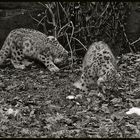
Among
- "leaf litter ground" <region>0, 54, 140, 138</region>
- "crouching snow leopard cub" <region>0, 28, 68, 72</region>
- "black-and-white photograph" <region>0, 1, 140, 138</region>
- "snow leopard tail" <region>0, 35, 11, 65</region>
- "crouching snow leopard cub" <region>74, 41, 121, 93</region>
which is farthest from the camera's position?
"snow leopard tail" <region>0, 35, 11, 65</region>

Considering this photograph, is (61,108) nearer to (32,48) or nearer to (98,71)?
(98,71)

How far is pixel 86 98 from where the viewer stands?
24.0 feet

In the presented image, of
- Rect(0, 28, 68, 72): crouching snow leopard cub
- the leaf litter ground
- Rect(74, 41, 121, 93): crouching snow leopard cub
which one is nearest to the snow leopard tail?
Rect(0, 28, 68, 72): crouching snow leopard cub

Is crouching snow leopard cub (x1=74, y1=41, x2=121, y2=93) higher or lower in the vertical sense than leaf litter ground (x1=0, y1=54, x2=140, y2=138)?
higher

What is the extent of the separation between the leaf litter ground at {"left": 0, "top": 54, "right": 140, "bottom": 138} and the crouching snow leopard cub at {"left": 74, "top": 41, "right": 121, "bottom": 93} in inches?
6.2

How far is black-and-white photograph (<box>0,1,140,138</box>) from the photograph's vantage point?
21.5ft

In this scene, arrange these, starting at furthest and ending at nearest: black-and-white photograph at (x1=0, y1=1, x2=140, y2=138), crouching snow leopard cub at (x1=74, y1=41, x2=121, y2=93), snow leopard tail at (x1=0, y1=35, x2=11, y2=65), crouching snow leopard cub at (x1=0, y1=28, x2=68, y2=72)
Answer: snow leopard tail at (x1=0, y1=35, x2=11, y2=65) → crouching snow leopard cub at (x1=0, y1=28, x2=68, y2=72) → crouching snow leopard cub at (x1=74, y1=41, x2=121, y2=93) → black-and-white photograph at (x1=0, y1=1, x2=140, y2=138)

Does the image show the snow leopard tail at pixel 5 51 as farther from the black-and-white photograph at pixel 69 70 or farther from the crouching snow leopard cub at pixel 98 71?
the crouching snow leopard cub at pixel 98 71

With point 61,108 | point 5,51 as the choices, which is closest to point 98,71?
point 61,108

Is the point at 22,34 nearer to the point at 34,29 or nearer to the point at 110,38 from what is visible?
the point at 34,29

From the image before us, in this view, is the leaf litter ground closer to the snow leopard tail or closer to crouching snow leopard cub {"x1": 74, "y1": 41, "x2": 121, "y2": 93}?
crouching snow leopard cub {"x1": 74, "y1": 41, "x2": 121, "y2": 93}

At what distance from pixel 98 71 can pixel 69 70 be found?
1458 mm

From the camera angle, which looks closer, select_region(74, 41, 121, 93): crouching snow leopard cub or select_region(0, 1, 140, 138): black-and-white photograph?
select_region(0, 1, 140, 138): black-and-white photograph

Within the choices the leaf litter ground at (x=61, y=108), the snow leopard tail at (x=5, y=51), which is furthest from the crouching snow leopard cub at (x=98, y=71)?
the snow leopard tail at (x=5, y=51)
